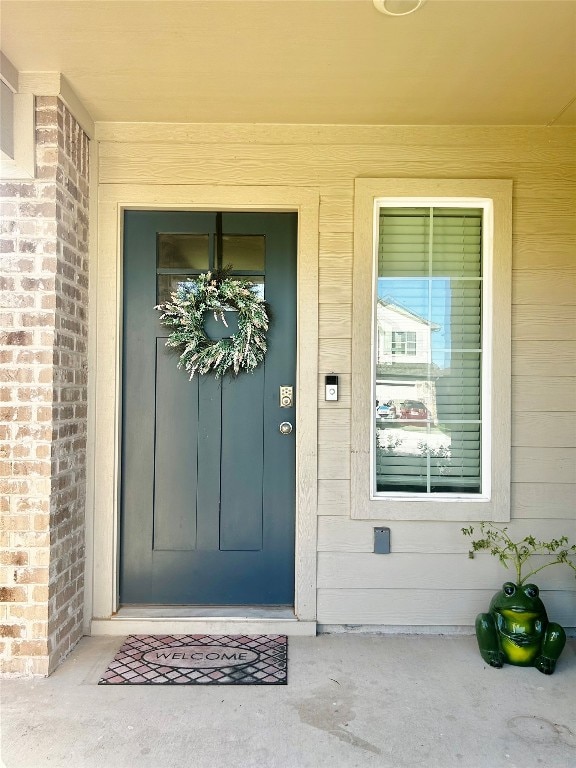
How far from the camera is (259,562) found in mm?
2934

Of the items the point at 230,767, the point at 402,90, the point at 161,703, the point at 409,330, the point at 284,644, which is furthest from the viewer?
the point at 409,330

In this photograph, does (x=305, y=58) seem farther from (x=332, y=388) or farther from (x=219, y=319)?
(x=332, y=388)

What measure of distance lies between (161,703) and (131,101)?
8.58ft

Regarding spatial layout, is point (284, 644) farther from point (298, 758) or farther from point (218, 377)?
point (218, 377)

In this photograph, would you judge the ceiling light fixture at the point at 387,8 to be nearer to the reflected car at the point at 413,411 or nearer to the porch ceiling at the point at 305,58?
the porch ceiling at the point at 305,58

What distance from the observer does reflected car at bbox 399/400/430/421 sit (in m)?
2.92

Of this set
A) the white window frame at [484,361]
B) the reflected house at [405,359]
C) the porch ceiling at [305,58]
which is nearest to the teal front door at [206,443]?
the white window frame at [484,361]

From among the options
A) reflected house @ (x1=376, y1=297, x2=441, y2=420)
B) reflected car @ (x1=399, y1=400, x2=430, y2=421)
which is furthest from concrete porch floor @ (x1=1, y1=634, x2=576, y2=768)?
reflected house @ (x1=376, y1=297, x2=441, y2=420)

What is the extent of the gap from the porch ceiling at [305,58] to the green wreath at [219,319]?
33.5 inches

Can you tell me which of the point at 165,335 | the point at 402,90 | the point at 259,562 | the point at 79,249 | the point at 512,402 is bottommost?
the point at 259,562

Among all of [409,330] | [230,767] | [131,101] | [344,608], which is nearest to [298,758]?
[230,767]

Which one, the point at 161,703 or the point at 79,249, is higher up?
the point at 79,249

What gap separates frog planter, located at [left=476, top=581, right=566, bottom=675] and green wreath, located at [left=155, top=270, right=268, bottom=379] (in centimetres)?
164

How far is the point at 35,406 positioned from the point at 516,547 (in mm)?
2346
